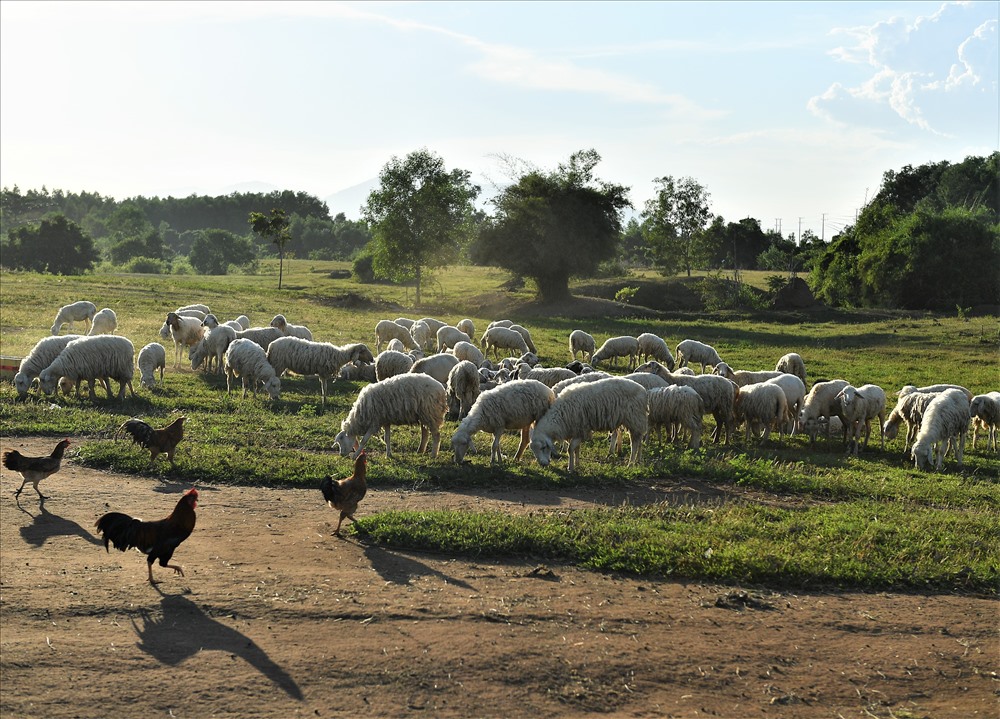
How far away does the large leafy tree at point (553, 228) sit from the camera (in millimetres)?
50656

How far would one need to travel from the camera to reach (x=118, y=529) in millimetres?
8250

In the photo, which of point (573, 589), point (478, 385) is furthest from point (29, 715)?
point (478, 385)

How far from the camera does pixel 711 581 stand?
871 centimetres

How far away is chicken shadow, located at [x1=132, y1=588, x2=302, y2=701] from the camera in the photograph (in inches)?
261

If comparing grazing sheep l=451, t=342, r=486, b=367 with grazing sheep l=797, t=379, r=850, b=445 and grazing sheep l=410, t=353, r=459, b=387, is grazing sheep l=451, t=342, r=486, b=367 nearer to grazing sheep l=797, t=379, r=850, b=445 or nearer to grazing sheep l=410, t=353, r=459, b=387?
grazing sheep l=410, t=353, r=459, b=387

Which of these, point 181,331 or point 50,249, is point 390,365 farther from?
point 50,249

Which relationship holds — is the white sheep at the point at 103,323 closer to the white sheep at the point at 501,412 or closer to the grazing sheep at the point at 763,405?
the white sheep at the point at 501,412

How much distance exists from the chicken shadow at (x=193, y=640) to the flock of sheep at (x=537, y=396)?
224 inches

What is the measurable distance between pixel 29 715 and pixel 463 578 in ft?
12.8

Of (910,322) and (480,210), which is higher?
(480,210)

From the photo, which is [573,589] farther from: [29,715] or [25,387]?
[25,387]

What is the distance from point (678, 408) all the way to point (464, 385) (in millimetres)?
4056

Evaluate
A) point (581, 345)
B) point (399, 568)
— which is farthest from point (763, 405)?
point (581, 345)

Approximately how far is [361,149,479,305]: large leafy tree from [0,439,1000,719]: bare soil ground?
149 feet
